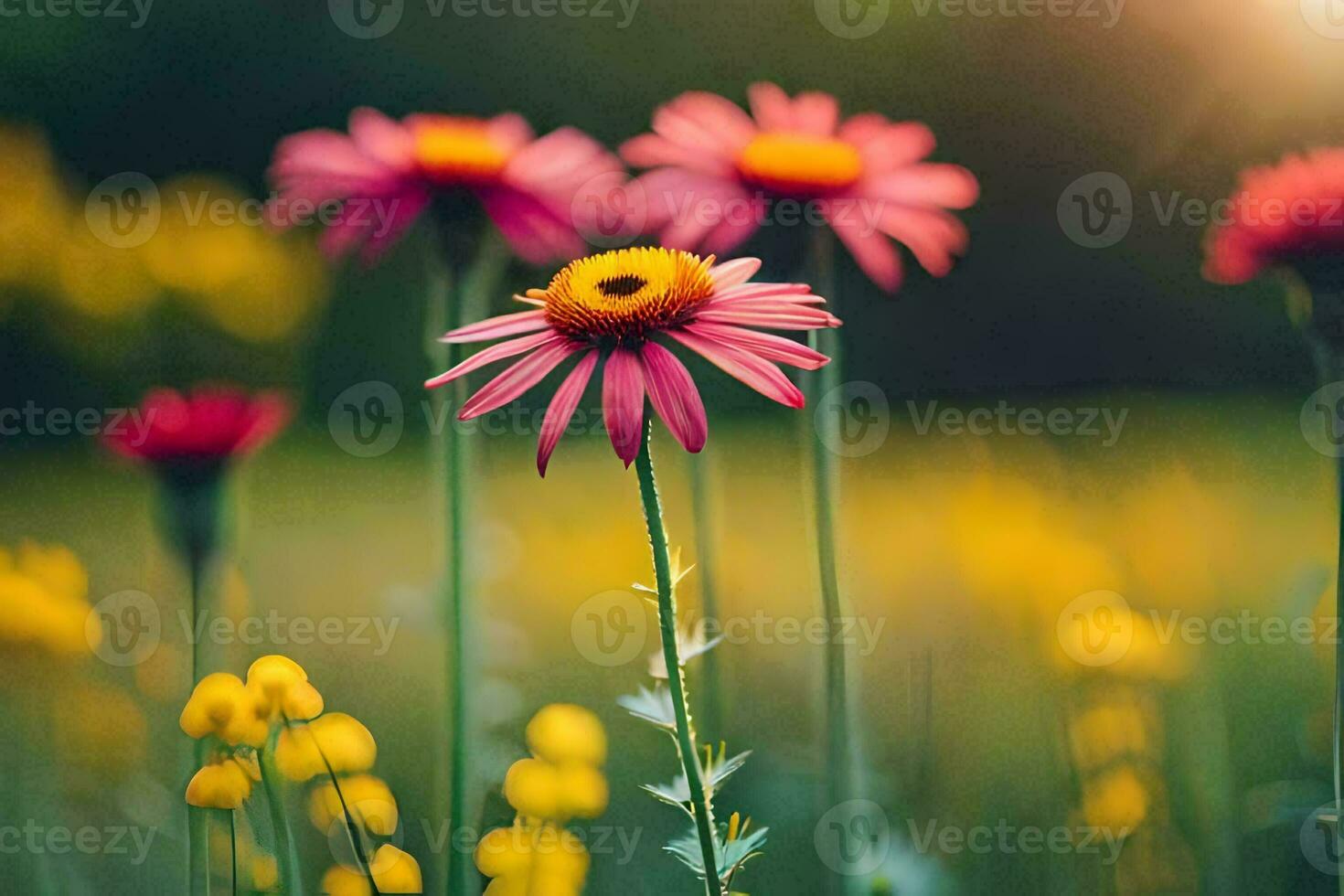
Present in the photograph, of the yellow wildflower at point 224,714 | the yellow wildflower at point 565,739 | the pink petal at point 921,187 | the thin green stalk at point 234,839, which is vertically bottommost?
the thin green stalk at point 234,839

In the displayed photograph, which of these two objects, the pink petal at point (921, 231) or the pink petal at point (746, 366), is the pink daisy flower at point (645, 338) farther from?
the pink petal at point (921, 231)

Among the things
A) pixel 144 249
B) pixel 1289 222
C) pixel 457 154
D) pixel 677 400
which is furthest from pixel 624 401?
pixel 144 249

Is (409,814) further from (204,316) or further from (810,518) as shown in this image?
(204,316)

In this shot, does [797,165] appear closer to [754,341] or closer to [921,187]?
[921,187]

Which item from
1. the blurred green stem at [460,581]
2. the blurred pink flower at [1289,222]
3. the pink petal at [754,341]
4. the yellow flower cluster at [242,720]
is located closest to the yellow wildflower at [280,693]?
the yellow flower cluster at [242,720]

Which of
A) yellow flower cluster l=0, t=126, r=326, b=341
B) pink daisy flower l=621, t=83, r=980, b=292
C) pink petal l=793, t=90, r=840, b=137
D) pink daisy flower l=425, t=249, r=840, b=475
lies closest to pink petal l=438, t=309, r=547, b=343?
pink daisy flower l=425, t=249, r=840, b=475

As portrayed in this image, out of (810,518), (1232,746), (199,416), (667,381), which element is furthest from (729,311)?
(1232,746)

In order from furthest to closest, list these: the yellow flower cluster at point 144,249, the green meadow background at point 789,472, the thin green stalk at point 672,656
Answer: the yellow flower cluster at point 144,249, the green meadow background at point 789,472, the thin green stalk at point 672,656
